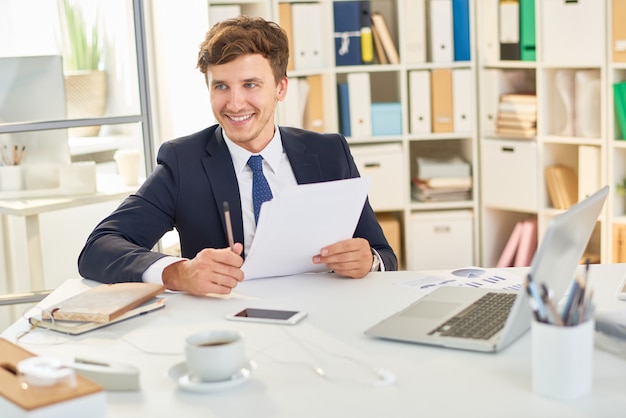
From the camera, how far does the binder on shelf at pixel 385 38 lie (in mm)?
4670

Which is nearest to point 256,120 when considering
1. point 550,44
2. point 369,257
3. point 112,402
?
point 369,257

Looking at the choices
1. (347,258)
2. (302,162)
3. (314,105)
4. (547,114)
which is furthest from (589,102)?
(347,258)

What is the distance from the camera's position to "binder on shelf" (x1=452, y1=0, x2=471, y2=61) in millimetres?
4598

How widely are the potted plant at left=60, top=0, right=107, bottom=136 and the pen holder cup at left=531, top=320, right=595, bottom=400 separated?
2.64 m

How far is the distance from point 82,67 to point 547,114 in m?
2.17

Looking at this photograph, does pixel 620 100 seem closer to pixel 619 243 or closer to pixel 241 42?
pixel 619 243

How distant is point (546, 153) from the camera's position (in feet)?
14.8

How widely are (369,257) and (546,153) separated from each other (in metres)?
2.60

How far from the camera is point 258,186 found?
2.42 meters

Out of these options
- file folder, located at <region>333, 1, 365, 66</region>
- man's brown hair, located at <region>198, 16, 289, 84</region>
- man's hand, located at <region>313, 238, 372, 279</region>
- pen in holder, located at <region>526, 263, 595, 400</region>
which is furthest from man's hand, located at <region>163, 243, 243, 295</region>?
file folder, located at <region>333, 1, 365, 66</region>

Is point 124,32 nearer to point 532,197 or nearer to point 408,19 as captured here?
point 408,19

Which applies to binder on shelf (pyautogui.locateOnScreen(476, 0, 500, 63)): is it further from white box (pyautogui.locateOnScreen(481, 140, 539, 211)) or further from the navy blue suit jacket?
the navy blue suit jacket

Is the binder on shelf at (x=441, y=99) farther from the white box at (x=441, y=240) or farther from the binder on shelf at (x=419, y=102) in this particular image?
the white box at (x=441, y=240)

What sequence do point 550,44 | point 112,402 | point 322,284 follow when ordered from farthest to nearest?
point 550,44 → point 322,284 → point 112,402
